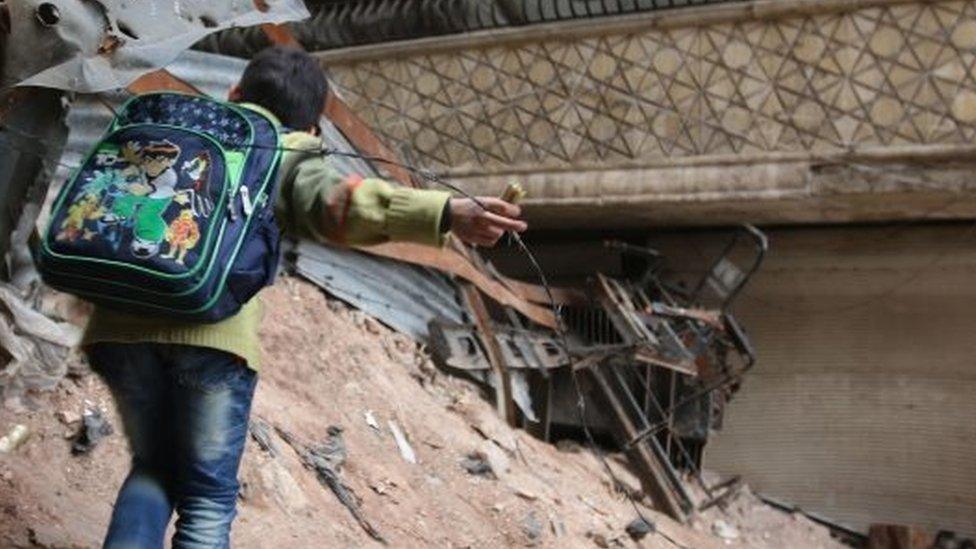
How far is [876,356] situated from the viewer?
741 cm

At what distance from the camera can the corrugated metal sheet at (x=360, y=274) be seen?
176 inches

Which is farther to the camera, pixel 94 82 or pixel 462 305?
pixel 462 305

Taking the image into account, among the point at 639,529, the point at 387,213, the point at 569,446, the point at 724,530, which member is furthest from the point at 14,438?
the point at 724,530

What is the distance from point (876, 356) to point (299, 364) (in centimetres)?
441

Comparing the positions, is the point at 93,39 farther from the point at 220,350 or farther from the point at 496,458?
the point at 496,458

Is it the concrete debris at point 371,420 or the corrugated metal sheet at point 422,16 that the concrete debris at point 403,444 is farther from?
the corrugated metal sheet at point 422,16

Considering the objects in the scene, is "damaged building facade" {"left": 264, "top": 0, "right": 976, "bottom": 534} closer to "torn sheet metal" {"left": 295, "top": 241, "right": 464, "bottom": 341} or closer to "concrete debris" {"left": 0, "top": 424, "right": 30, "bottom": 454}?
"torn sheet metal" {"left": 295, "top": 241, "right": 464, "bottom": 341}

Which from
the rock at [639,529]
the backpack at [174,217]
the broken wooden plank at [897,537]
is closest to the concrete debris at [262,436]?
the backpack at [174,217]

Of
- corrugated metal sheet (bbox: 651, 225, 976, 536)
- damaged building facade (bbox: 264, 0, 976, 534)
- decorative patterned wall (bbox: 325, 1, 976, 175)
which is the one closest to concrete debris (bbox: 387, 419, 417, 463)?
damaged building facade (bbox: 264, 0, 976, 534)

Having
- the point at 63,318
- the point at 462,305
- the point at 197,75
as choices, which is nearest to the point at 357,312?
the point at 462,305

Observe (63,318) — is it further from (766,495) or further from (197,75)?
(766,495)

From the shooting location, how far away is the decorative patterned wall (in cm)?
634

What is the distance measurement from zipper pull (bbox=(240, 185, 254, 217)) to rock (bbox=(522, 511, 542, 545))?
2543 millimetres

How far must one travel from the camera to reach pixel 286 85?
2.40 metres
